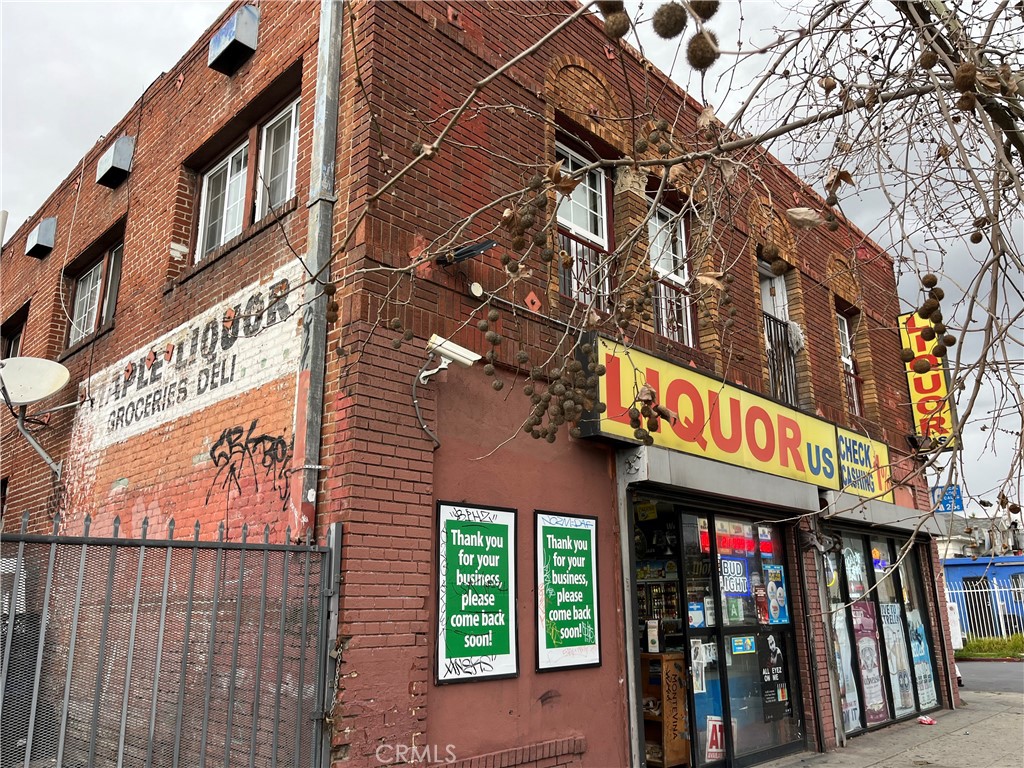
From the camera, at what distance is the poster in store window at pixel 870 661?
10.0m

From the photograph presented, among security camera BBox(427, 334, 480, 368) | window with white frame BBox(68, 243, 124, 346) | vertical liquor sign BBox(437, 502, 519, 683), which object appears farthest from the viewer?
window with white frame BBox(68, 243, 124, 346)

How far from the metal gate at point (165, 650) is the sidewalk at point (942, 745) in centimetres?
547

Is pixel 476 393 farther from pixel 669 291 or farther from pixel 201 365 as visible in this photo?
pixel 669 291

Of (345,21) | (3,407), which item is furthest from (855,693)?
(3,407)

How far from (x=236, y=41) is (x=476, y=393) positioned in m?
4.38

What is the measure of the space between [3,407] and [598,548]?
9234 mm

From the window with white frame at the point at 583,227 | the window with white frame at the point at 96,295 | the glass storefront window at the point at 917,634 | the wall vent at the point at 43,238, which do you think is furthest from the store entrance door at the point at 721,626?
the wall vent at the point at 43,238

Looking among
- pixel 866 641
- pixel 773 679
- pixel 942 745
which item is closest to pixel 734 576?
pixel 773 679

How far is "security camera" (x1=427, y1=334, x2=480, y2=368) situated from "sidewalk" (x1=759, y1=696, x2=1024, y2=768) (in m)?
5.53

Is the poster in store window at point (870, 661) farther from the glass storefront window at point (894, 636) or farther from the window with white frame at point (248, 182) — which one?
the window with white frame at point (248, 182)

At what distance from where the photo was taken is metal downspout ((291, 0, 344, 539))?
5.29 meters

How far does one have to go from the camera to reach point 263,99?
24.0ft

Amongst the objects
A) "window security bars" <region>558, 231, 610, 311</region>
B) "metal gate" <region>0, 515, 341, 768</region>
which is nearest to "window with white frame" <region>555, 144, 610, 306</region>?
"window security bars" <region>558, 231, 610, 311</region>

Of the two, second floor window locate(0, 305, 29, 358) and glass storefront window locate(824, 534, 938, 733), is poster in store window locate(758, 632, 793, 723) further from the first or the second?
second floor window locate(0, 305, 29, 358)
